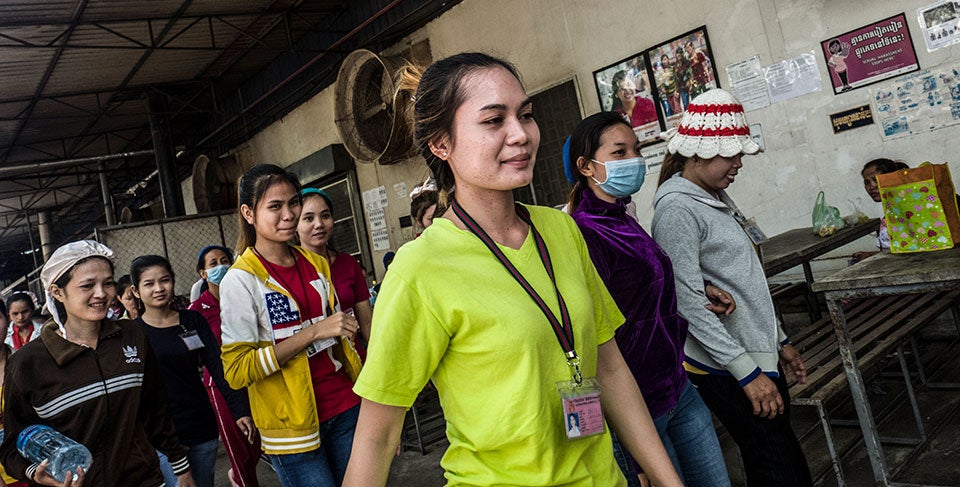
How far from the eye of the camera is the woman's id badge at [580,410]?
42.9 inches

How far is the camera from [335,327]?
2107 millimetres

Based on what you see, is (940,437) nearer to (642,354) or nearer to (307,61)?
(642,354)

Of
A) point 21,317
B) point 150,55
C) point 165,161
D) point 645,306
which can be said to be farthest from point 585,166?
point 165,161

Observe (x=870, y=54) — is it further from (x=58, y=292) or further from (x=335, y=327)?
(x=58, y=292)

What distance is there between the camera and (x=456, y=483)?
115 cm

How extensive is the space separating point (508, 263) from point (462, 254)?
88 mm

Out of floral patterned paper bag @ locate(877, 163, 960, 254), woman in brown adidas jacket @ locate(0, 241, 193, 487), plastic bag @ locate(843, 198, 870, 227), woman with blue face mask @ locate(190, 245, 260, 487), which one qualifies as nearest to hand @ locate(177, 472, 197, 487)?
woman in brown adidas jacket @ locate(0, 241, 193, 487)

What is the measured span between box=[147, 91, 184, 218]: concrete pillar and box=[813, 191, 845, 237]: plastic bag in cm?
999

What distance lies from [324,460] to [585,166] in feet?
4.30

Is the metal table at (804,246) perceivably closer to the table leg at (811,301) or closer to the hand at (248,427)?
the table leg at (811,301)

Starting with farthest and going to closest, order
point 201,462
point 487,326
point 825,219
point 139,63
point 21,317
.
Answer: point 139,63, point 21,317, point 825,219, point 201,462, point 487,326

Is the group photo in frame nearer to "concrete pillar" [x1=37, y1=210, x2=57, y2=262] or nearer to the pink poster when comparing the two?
the pink poster

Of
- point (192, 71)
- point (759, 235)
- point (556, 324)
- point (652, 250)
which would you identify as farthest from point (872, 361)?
point (192, 71)

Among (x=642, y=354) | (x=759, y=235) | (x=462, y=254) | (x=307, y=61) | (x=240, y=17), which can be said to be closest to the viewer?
(x=462, y=254)
